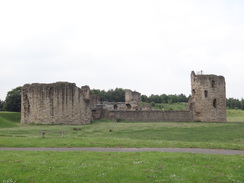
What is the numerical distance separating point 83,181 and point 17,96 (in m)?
49.3

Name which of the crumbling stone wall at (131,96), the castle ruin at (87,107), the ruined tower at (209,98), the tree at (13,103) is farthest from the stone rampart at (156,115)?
the tree at (13,103)

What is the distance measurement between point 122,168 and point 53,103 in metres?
22.7

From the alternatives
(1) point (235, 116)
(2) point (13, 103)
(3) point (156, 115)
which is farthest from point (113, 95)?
(3) point (156, 115)

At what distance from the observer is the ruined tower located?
35.3m

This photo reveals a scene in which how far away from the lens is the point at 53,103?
30109mm

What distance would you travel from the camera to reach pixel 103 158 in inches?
412

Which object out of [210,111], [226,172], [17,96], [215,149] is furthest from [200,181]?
[17,96]

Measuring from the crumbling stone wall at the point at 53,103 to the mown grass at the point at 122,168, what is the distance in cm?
1909

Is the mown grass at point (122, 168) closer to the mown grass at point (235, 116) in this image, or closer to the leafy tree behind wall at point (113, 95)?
the mown grass at point (235, 116)

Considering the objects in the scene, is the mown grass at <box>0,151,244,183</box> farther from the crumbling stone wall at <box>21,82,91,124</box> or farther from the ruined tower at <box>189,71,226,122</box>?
the ruined tower at <box>189,71,226,122</box>

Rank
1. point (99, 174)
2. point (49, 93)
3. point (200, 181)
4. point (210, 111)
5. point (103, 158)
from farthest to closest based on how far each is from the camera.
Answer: point (210, 111), point (49, 93), point (103, 158), point (99, 174), point (200, 181)

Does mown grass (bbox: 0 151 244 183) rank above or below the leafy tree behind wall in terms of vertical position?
below

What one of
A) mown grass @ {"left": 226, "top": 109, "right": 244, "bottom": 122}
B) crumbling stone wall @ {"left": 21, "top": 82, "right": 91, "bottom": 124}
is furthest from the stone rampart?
mown grass @ {"left": 226, "top": 109, "right": 244, "bottom": 122}

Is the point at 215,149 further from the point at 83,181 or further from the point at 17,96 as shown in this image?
the point at 17,96
